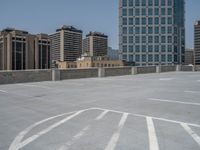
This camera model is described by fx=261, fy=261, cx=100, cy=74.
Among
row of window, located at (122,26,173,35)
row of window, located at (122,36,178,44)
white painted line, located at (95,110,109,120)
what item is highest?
row of window, located at (122,26,173,35)

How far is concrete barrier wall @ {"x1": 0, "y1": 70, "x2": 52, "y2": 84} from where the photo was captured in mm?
20609

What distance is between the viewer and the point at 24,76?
2202 centimetres

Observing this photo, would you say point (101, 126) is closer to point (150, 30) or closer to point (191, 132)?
point (191, 132)

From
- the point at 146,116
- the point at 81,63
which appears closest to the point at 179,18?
the point at 81,63

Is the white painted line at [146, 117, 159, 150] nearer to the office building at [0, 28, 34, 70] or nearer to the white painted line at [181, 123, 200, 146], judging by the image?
the white painted line at [181, 123, 200, 146]

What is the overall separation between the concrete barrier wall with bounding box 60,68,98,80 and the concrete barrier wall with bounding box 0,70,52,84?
62.3 inches

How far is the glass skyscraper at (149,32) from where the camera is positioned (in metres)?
143

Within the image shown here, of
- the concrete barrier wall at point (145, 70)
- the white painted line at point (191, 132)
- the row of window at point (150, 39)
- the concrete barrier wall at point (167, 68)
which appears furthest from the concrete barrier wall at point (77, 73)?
the row of window at point (150, 39)

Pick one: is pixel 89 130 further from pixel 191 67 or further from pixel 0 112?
pixel 191 67

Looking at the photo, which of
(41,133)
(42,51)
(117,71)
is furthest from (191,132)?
(42,51)

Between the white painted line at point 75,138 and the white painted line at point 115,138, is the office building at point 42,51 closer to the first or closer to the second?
the white painted line at point 115,138

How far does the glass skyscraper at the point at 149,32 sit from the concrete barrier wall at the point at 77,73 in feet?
382

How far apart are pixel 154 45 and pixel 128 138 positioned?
141504 millimetres

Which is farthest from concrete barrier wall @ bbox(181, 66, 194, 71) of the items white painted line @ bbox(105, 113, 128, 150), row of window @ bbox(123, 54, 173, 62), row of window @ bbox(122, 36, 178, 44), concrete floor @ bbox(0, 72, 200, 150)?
row of window @ bbox(122, 36, 178, 44)
